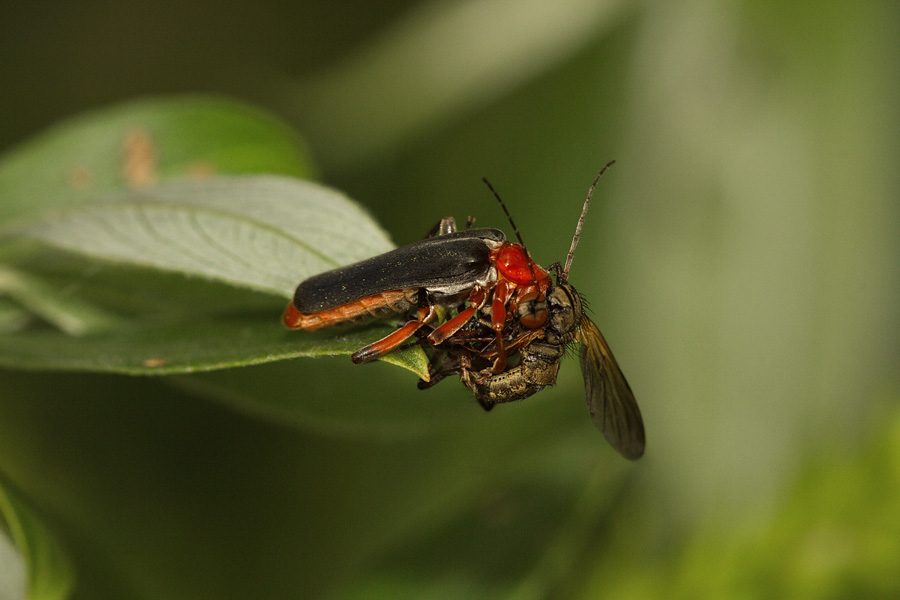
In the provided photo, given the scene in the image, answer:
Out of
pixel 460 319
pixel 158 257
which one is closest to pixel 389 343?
pixel 460 319

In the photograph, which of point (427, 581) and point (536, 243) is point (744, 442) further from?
point (427, 581)

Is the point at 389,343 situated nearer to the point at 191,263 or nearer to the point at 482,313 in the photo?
the point at 482,313

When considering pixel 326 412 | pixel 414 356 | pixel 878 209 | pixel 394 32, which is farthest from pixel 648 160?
pixel 414 356

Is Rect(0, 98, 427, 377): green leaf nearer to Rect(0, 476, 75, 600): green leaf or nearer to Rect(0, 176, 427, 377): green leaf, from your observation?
Rect(0, 176, 427, 377): green leaf

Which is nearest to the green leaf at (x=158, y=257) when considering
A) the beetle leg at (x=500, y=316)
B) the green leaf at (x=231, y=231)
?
the green leaf at (x=231, y=231)

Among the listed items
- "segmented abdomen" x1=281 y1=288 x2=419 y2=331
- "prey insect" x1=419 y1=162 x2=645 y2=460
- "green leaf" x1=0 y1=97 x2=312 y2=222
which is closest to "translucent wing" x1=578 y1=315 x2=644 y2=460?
"prey insect" x1=419 y1=162 x2=645 y2=460
